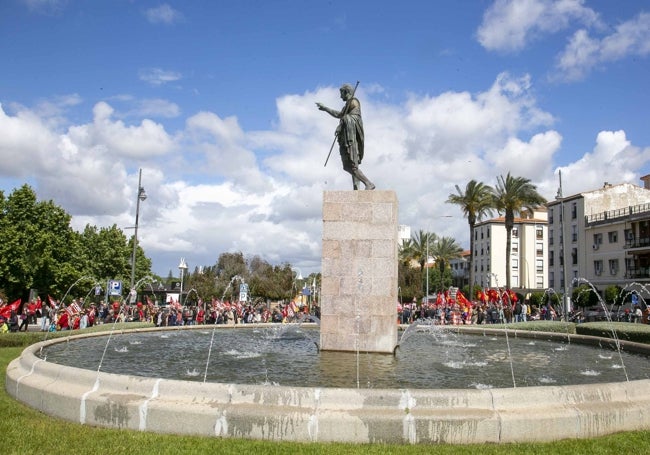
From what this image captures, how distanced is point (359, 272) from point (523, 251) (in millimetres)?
84171

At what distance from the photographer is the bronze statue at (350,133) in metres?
12.9

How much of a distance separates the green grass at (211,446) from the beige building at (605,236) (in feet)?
178

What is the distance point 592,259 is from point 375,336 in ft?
201

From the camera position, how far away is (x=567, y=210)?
6938 centimetres

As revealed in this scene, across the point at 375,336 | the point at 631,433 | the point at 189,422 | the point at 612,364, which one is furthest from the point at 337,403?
the point at 612,364

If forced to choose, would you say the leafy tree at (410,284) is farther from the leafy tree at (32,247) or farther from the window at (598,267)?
the leafy tree at (32,247)

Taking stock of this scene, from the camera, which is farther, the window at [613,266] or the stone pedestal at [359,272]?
the window at [613,266]

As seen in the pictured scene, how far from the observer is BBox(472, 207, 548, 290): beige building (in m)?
88.3

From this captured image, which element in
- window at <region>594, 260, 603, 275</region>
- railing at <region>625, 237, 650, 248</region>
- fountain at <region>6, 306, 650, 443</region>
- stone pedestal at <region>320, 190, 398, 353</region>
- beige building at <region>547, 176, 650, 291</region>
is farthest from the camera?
window at <region>594, 260, 603, 275</region>

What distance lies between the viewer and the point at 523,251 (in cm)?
8969

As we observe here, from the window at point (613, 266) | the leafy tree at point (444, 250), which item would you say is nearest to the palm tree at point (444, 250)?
the leafy tree at point (444, 250)

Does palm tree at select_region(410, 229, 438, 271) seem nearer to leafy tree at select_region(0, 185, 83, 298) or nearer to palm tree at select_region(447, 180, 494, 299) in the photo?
palm tree at select_region(447, 180, 494, 299)

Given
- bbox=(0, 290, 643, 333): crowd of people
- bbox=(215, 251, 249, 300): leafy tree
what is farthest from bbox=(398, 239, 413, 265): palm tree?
bbox=(0, 290, 643, 333): crowd of people

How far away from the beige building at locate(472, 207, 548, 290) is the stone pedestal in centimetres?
7765
